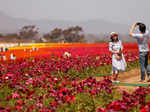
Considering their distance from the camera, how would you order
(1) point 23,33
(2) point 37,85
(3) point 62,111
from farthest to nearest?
(1) point 23,33 → (2) point 37,85 → (3) point 62,111

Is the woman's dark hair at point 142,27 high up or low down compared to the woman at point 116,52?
up

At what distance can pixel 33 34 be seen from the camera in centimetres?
9994

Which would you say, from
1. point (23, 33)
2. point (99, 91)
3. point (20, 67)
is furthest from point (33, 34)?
point (99, 91)

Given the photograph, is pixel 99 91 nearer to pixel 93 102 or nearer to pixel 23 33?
pixel 93 102

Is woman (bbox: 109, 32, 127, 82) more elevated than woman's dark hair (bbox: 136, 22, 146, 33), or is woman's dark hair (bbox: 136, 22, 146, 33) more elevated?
woman's dark hair (bbox: 136, 22, 146, 33)

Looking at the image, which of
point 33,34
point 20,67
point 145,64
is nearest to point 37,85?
point 145,64

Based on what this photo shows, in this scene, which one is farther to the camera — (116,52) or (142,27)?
(116,52)

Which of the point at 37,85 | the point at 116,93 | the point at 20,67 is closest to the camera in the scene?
the point at 116,93

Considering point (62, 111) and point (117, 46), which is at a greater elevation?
point (117, 46)

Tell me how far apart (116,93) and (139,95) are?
142 centimetres

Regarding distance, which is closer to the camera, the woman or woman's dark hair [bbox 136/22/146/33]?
woman's dark hair [bbox 136/22/146/33]

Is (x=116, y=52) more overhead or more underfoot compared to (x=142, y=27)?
more underfoot

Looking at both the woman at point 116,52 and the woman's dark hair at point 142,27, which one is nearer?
the woman's dark hair at point 142,27

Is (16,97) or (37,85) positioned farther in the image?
(37,85)
